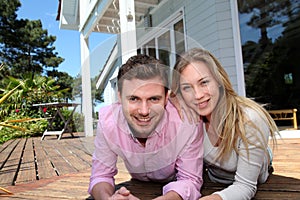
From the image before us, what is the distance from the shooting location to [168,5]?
4.94 meters

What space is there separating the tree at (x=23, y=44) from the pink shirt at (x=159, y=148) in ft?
69.3

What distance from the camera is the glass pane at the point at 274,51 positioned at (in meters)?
5.00

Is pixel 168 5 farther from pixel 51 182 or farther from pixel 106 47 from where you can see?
pixel 106 47

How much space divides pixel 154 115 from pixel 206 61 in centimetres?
31

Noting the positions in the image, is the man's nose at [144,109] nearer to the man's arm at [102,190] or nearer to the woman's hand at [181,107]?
the woman's hand at [181,107]

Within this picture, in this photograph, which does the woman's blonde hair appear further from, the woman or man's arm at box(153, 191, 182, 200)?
man's arm at box(153, 191, 182, 200)

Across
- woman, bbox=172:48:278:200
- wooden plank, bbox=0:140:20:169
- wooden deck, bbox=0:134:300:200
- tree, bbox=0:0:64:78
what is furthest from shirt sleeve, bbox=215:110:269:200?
tree, bbox=0:0:64:78

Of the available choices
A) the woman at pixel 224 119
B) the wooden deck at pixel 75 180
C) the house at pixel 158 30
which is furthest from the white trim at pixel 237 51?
the woman at pixel 224 119

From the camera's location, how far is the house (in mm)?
914

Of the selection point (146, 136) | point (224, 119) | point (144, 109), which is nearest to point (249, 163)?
point (224, 119)

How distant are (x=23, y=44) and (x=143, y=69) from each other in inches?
915

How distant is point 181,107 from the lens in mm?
928

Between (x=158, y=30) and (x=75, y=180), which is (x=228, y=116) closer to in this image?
(x=158, y=30)

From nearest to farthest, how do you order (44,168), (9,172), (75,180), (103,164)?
1. (103,164)
2. (75,180)
3. (9,172)
4. (44,168)
